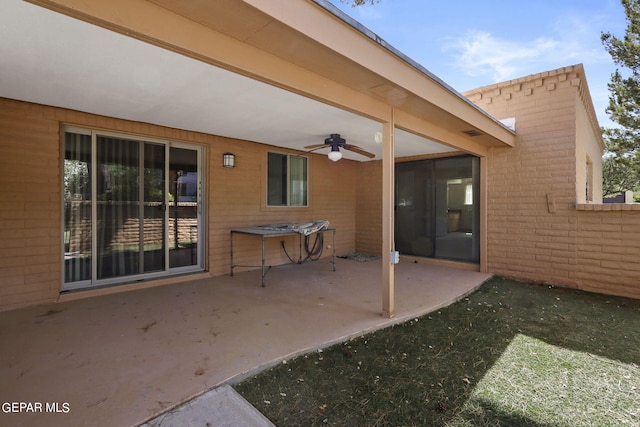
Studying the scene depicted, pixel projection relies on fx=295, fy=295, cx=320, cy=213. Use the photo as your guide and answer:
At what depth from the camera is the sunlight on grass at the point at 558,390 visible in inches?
69.9

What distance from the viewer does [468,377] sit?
2172 mm

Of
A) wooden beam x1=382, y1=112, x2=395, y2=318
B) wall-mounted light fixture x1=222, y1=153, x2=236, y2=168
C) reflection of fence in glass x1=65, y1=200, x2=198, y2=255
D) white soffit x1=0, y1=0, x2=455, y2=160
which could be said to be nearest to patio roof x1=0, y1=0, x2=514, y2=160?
white soffit x1=0, y1=0, x2=455, y2=160

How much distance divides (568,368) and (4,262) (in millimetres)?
5531

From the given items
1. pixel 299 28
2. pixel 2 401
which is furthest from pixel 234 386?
pixel 299 28

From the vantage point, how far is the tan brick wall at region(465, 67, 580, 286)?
15.2 feet

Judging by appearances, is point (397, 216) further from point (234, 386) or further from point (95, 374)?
point (95, 374)

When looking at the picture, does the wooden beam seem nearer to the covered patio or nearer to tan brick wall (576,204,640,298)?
the covered patio

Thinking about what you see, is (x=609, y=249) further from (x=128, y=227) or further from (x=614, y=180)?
(x=614, y=180)

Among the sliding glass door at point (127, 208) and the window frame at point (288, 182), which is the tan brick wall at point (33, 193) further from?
the window frame at point (288, 182)

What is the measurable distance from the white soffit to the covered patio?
2330 mm

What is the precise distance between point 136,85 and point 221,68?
4.22ft

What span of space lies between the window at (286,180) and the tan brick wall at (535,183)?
3593mm

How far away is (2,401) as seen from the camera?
5.73ft

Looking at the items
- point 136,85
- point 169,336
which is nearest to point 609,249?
point 169,336
